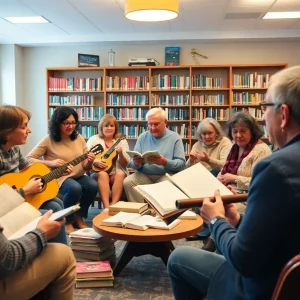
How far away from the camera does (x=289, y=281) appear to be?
0.90 metres

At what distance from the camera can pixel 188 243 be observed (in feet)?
11.0

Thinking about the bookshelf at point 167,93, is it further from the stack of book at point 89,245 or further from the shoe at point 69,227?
the stack of book at point 89,245

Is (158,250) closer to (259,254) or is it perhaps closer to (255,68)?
(259,254)

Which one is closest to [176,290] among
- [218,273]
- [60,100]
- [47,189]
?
[218,273]

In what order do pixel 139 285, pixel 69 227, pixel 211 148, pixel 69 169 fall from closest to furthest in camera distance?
pixel 139 285 → pixel 69 169 → pixel 69 227 → pixel 211 148

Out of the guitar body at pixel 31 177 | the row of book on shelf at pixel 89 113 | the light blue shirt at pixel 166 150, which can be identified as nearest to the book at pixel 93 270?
the guitar body at pixel 31 177

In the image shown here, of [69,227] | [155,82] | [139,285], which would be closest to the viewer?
[139,285]

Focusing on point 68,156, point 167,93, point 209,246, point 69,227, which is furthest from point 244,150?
point 167,93

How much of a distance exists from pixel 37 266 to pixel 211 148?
2.63 m

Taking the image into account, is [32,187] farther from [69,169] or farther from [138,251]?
[138,251]

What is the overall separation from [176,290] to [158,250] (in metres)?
1.20

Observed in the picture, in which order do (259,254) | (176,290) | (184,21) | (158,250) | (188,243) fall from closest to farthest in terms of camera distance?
(259,254) → (176,290) → (158,250) → (188,243) → (184,21)

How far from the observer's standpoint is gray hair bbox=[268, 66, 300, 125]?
1050 mm

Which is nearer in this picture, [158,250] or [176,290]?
[176,290]
